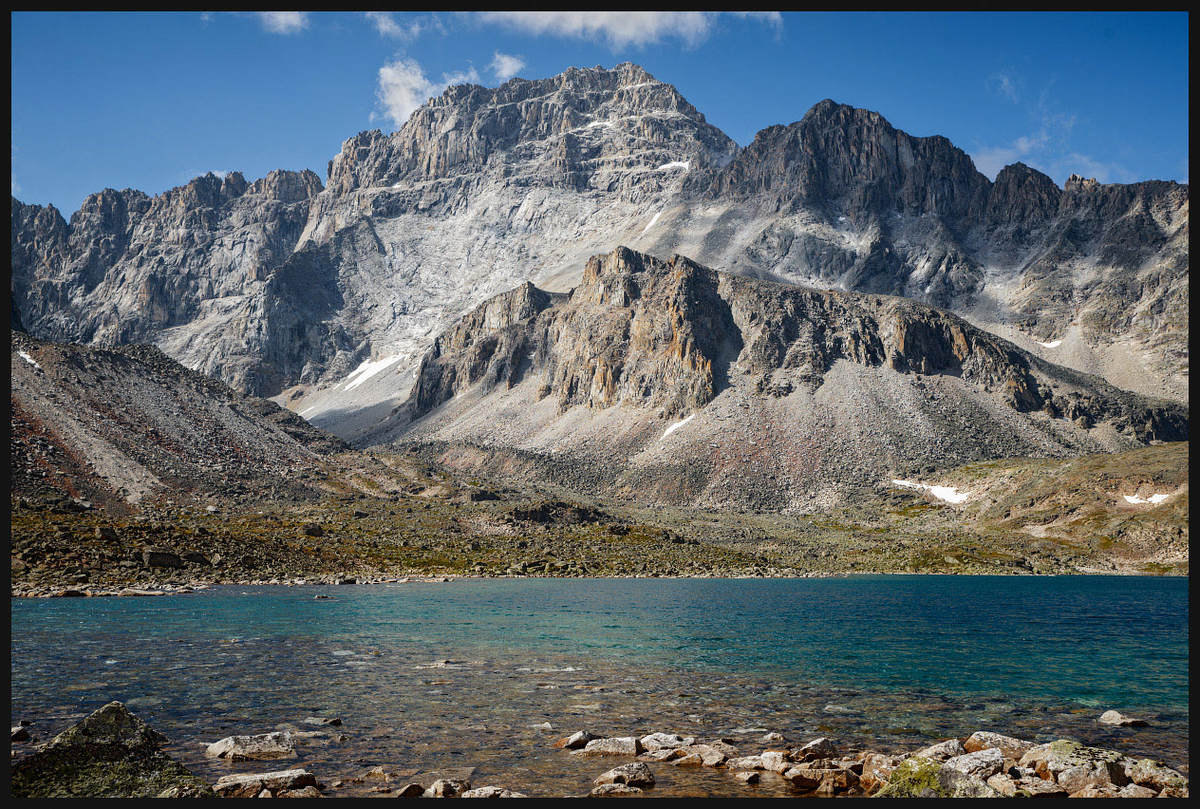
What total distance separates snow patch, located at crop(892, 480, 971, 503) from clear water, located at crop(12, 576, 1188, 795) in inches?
4155

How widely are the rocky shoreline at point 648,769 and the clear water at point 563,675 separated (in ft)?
1.89

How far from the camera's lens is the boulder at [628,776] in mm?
16141

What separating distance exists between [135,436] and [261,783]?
117 metres

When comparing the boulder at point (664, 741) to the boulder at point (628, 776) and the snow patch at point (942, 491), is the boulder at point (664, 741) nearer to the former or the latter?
the boulder at point (628, 776)

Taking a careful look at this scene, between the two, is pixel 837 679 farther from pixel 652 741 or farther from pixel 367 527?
pixel 367 527

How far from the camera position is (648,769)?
16891 mm

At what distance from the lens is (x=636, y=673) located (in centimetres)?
3095

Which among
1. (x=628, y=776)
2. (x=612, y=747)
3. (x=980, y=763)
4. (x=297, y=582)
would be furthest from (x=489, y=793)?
(x=297, y=582)

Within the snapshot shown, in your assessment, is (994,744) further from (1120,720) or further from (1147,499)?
(1147,499)

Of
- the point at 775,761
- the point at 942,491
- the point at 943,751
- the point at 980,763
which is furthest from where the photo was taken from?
the point at 942,491

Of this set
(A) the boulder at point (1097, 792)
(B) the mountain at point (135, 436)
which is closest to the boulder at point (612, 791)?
(A) the boulder at point (1097, 792)

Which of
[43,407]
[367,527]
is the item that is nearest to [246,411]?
[43,407]

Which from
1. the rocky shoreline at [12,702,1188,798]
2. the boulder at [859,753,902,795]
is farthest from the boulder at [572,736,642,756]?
the boulder at [859,753,902,795]

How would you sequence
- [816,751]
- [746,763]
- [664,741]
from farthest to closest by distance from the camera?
[664,741] < [816,751] < [746,763]
